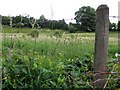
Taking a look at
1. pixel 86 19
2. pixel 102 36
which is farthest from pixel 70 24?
pixel 102 36

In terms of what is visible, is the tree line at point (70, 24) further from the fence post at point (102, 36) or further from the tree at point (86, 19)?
the fence post at point (102, 36)

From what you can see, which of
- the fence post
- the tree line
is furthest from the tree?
the fence post

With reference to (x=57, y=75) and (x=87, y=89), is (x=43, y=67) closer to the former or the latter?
(x=57, y=75)

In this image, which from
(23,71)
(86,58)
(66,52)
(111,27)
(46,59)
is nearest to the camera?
(23,71)

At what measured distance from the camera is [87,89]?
4426 millimetres

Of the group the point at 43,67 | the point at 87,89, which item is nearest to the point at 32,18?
the point at 43,67

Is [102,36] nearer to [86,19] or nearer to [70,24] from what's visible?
[86,19]

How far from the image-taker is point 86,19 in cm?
636

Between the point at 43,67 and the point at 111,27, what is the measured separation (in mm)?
2292

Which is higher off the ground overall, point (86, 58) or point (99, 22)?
point (99, 22)

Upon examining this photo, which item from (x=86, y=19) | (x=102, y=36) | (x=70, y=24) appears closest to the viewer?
(x=102, y=36)

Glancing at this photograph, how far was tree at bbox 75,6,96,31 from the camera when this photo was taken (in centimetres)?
630

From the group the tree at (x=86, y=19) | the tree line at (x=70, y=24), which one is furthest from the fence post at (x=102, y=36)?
the tree at (x=86, y=19)

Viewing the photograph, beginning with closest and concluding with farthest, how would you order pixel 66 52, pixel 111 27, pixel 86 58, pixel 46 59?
pixel 46 59 < pixel 86 58 < pixel 66 52 < pixel 111 27
